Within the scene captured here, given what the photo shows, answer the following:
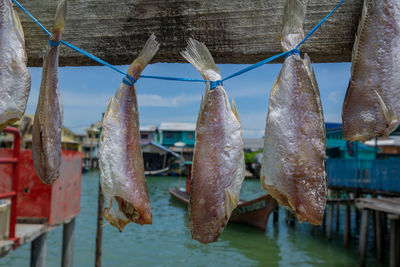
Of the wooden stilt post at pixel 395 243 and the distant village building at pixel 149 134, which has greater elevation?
the distant village building at pixel 149 134

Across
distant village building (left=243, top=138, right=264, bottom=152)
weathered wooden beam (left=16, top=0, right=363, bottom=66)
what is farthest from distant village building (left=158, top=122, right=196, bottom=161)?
weathered wooden beam (left=16, top=0, right=363, bottom=66)

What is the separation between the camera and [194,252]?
683 inches

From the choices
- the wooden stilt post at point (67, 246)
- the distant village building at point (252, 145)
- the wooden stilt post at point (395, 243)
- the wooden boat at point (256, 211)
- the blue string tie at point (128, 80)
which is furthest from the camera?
the distant village building at point (252, 145)

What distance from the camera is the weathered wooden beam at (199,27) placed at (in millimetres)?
1575

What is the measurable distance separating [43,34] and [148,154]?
5833 cm

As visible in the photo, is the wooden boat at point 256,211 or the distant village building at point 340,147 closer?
the wooden boat at point 256,211

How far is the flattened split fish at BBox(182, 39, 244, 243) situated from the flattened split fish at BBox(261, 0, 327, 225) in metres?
0.14

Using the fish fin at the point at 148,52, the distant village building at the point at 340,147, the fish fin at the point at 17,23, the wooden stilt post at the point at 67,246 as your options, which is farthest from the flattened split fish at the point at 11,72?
the distant village building at the point at 340,147

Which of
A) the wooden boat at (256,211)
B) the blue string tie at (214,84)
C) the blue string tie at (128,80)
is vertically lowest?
the wooden boat at (256,211)

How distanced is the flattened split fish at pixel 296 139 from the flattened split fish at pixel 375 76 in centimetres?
14

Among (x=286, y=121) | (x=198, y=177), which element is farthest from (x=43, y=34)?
(x=286, y=121)

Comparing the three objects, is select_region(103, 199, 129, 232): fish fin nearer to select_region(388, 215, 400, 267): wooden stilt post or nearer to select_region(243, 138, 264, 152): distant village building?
select_region(388, 215, 400, 267): wooden stilt post

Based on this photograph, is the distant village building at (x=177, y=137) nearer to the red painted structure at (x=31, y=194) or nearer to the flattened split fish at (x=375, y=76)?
the red painted structure at (x=31, y=194)

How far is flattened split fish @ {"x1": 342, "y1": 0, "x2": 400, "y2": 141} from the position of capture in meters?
1.37
